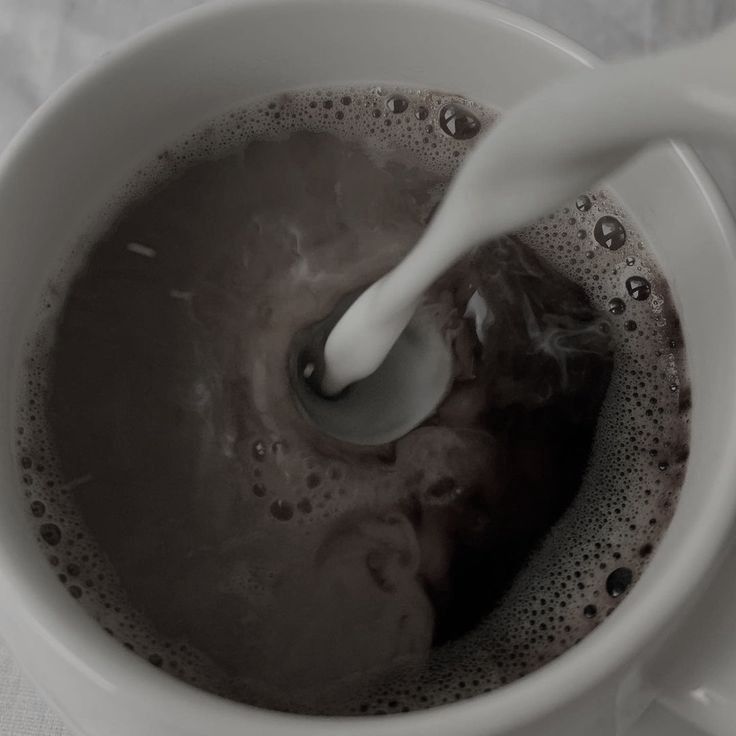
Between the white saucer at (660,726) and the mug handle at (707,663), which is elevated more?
the mug handle at (707,663)

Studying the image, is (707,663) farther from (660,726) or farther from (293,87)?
(293,87)

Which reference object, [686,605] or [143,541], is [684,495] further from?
[143,541]

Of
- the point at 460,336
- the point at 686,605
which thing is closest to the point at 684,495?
the point at 686,605

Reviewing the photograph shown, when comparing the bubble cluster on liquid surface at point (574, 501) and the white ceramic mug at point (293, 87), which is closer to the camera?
the white ceramic mug at point (293, 87)

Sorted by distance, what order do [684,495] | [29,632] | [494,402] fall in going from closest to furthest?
[29,632] → [684,495] → [494,402]
